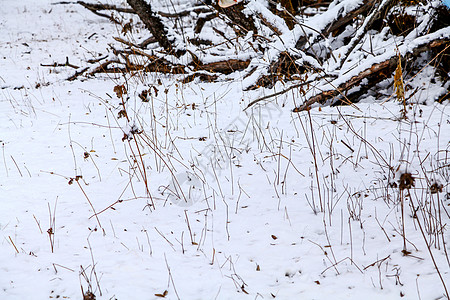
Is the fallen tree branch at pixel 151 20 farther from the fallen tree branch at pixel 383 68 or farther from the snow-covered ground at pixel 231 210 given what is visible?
the fallen tree branch at pixel 383 68

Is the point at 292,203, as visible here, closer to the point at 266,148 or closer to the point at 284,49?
the point at 266,148

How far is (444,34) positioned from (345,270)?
134 inches

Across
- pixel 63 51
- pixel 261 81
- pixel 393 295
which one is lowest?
pixel 393 295

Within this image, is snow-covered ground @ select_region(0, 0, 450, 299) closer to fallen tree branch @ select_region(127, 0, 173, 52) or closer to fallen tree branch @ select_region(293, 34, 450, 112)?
fallen tree branch @ select_region(293, 34, 450, 112)

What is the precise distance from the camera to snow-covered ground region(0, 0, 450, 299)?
1.76 meters

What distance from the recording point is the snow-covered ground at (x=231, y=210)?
1757mm

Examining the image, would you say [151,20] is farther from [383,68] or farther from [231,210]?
[231,210]

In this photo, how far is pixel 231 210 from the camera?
247 cm

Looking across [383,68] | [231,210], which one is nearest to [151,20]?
[383,68]

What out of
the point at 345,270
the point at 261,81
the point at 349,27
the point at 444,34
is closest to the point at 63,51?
the point at 261,81

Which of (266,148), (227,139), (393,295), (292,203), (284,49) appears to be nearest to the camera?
(393,295)

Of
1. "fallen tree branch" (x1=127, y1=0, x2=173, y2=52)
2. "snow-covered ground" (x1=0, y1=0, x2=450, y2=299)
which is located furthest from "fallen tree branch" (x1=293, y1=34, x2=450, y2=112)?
"fallen tree branch" (x1=127, y1=0, x2=173, y2=52)

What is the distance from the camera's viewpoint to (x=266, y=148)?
11.0ft

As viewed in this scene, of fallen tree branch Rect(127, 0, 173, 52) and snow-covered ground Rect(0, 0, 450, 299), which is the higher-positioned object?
fallen tree branch Rect(127, 0, 173, 52)
